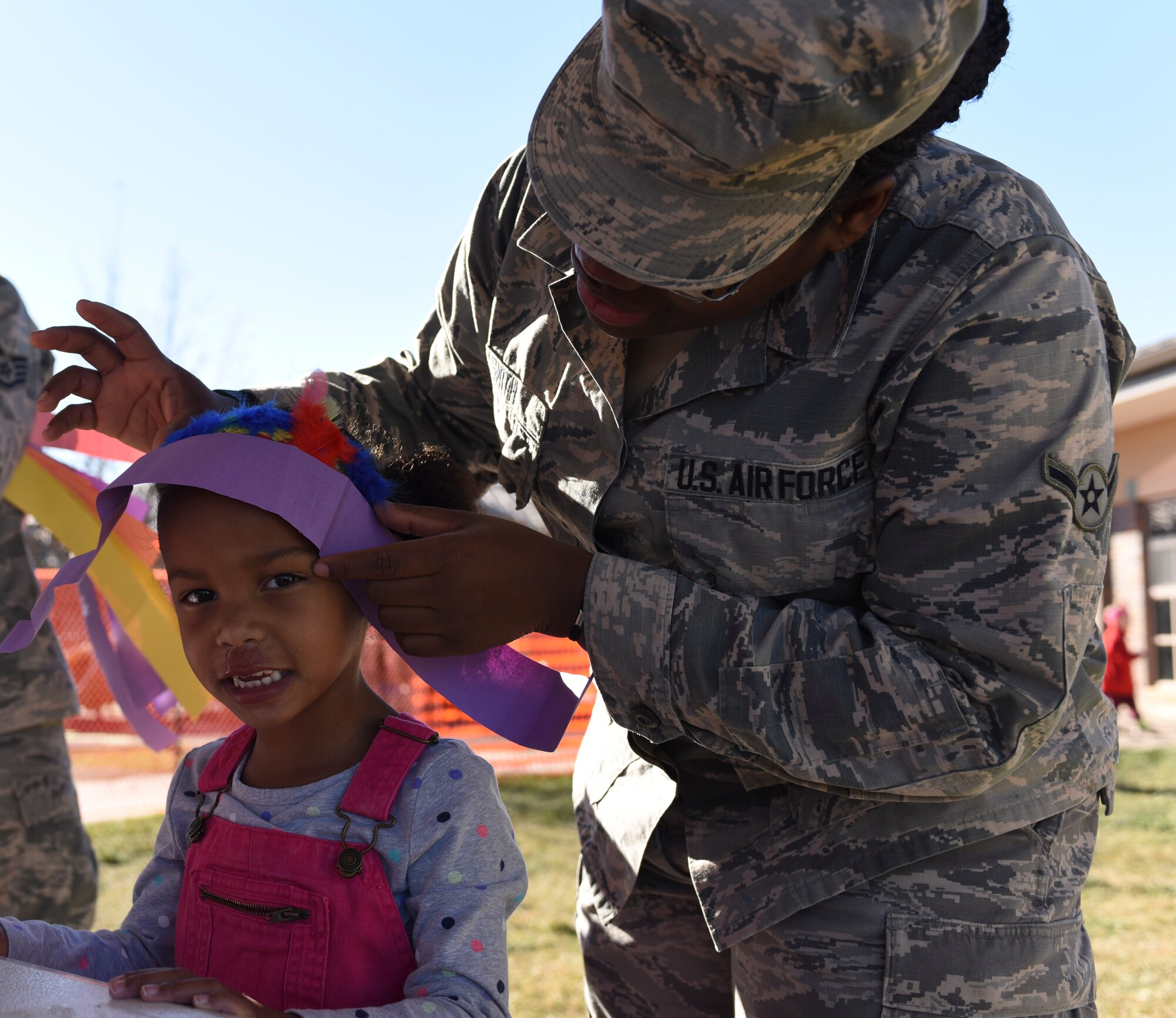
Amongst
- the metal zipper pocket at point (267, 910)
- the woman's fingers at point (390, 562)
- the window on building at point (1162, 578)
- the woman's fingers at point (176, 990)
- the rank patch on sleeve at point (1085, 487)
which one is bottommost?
the window on building at point (1162, 578)

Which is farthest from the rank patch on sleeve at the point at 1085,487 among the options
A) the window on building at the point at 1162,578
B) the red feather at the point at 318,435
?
the window on building at the point at 1162,578

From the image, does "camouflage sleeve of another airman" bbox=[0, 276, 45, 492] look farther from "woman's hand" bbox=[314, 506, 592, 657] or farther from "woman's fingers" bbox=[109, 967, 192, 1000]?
"woman's fingers" bbox=[109, 967, 192, 1000]

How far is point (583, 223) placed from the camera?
4.72 ft

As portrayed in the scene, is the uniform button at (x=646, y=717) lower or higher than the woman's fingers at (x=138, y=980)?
higher

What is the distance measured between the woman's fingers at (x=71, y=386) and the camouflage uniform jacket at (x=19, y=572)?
3.51ft

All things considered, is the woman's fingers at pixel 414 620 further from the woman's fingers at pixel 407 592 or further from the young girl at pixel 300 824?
the young girl at pixel 300 824

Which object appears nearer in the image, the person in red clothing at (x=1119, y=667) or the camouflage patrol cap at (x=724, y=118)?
the camouflage patrol cap at (x=724, y=118)

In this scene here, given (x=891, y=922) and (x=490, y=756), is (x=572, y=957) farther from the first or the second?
(x=490, y=756)

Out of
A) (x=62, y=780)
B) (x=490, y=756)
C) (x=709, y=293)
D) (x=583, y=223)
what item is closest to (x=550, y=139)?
(x=583, y=223)

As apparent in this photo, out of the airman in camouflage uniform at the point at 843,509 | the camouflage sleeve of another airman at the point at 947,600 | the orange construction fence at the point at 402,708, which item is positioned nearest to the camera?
the airman in camouflage uniform at the point at 843,509

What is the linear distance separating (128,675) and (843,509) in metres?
1.86

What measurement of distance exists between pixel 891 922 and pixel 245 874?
93cm

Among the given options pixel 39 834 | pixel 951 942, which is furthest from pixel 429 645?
pixel 39 834

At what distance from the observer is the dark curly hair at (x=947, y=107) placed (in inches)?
59.5
